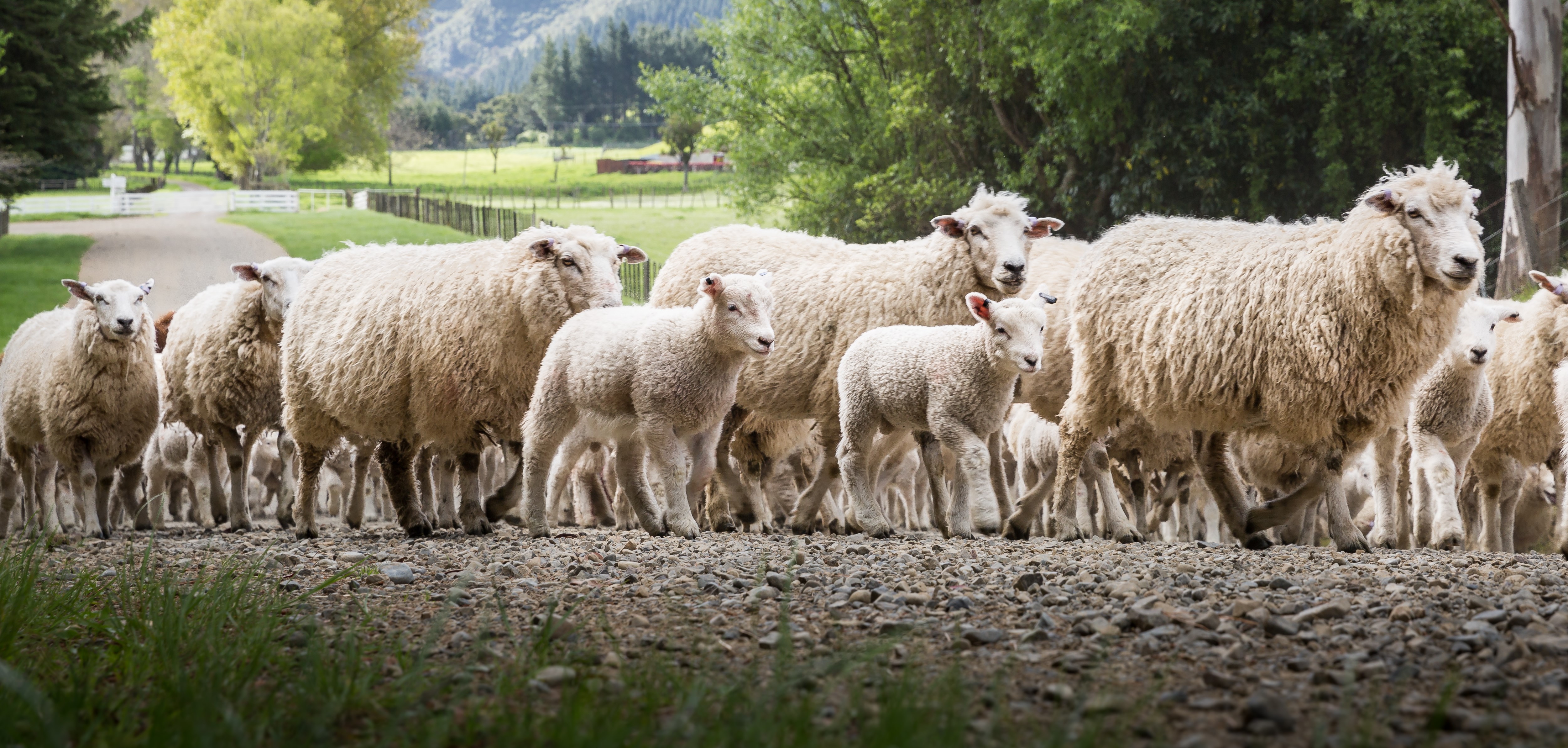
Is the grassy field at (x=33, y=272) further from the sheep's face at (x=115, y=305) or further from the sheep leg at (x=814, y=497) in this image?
the sheep leg at (x=814, y=497)

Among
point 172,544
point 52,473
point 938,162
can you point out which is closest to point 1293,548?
point 172,544

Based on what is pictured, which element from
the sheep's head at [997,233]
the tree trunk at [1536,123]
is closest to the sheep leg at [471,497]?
the sheep's head at [997,233]

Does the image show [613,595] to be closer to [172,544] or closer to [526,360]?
[526,360]

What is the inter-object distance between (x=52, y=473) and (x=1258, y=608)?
11.6 metres

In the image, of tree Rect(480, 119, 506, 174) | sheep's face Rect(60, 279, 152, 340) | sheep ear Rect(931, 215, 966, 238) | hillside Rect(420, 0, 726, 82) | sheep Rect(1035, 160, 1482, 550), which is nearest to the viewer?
sheep Rect(1035, 160, 1482, 550)

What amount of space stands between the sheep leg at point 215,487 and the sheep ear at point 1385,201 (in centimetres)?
941

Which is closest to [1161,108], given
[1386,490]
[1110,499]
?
[1110,499]

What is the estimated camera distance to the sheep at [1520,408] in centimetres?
832

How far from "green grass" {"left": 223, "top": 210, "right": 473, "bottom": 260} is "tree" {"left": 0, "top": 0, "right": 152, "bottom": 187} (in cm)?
605

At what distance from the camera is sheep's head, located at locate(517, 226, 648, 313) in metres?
8.16

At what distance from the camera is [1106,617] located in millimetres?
3932

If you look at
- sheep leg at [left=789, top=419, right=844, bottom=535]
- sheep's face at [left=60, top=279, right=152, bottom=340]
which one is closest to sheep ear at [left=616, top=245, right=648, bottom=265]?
sheep leg at [left=789, top=419, right=844, bottom=535]

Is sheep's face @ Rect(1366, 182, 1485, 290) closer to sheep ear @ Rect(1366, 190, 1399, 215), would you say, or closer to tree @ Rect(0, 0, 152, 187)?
sheep ear @ Rect(1366, 190, 1399, 215)

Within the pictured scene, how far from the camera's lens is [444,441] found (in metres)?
8.07
